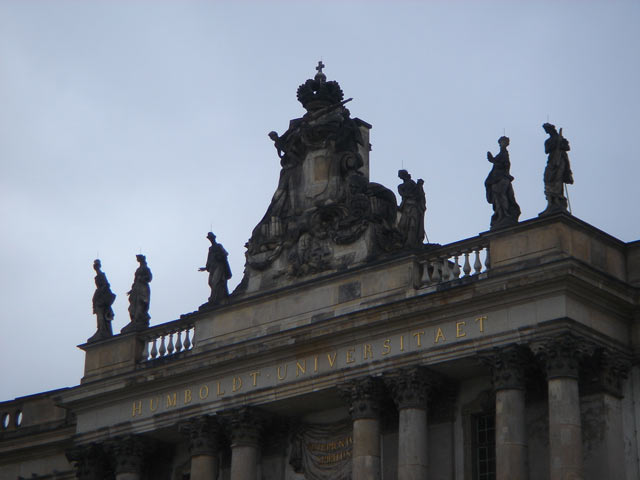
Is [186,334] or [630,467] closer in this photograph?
[630,467]

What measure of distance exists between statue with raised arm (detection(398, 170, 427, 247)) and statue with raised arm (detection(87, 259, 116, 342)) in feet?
30.0

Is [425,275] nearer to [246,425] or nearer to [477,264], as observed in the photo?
[477,264]

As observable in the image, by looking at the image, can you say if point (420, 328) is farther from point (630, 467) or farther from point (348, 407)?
point (630, 467)

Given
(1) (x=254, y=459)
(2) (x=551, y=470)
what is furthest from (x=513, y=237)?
(1) (x=254, y=459)

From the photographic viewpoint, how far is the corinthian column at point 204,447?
41406 mm

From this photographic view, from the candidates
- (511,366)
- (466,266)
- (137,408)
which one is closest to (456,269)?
(466,266)

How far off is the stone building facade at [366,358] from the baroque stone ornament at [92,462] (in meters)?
0.05

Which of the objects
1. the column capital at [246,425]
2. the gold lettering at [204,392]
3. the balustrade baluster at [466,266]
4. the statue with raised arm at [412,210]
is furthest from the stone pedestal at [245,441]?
the balustrade baluster at [466,266]

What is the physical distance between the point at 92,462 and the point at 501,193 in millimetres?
12694

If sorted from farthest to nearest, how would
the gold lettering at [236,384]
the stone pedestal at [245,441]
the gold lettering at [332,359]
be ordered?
the gold lettering at [236,384] → the stone pedestal at [245,441] → the gold lettering at [332,359]

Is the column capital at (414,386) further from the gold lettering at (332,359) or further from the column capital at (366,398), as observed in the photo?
the gold lettering at (332,359)

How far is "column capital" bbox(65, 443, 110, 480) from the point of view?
43.7 metres

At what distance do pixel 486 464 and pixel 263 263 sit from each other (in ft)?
25.6

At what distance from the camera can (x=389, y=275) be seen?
3959 cm
